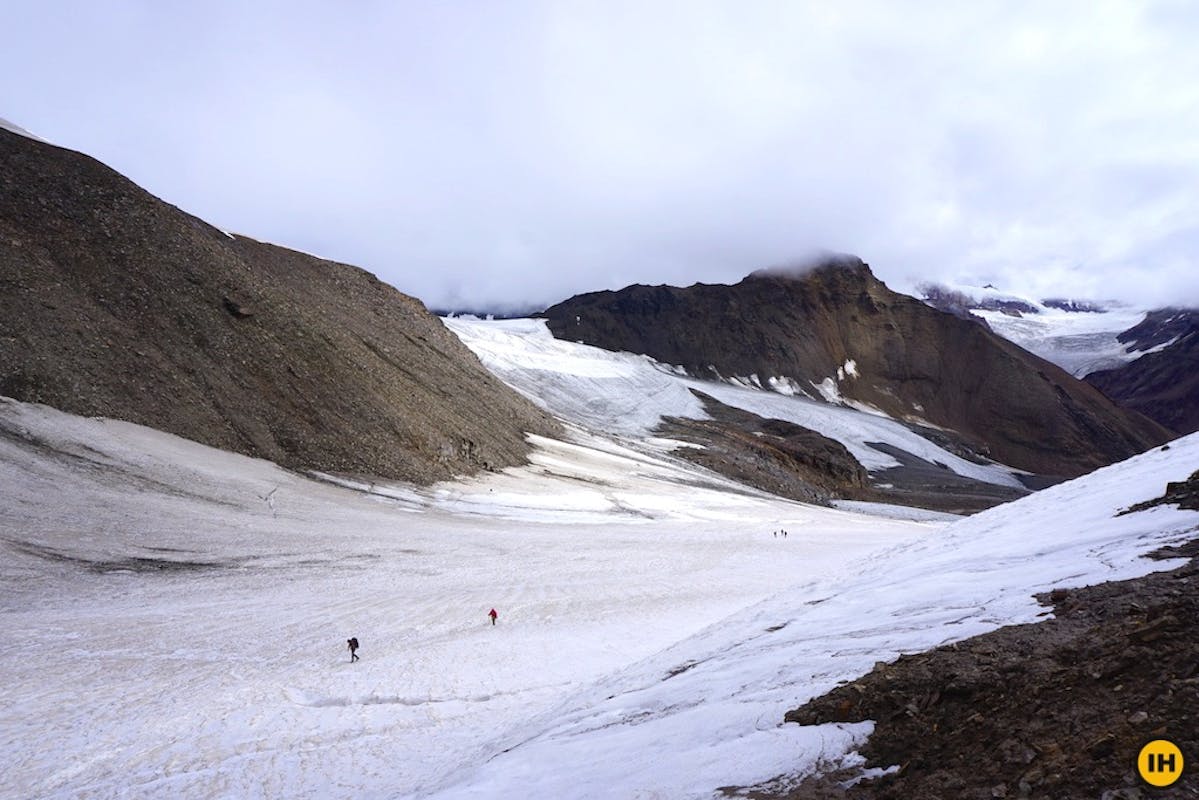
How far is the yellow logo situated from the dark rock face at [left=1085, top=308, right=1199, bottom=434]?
506 feet

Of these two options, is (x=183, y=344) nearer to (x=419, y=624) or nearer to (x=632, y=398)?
(x=419, y=624)

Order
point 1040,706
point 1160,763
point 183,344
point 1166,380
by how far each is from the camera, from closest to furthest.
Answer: point 1160,763 → point 1040,706 → point 183,344 → point 1166,380

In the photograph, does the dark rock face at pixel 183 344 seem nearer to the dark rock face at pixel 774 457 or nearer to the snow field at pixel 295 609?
the snow field at pixel 295 609

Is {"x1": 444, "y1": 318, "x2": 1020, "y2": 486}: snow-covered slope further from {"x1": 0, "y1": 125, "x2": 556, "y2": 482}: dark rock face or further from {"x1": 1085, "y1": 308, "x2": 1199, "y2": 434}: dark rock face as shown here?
{"x1": 1085, "y1": 308, "x2": 1199, "y2": 434}: dark rock face

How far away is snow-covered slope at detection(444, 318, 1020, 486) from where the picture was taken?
7175 centimetres

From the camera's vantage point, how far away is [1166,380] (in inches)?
5704

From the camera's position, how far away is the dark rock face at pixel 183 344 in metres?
26.4

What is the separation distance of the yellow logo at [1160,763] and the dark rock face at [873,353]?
10420 centimetres

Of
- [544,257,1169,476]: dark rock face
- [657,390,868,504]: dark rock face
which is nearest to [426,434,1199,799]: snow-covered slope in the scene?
[657,390,868,504]: dark rock face

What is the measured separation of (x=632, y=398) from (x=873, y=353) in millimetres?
59381

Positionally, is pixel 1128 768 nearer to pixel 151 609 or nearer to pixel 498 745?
pixel 498 745

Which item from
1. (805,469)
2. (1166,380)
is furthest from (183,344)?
(1166,380)

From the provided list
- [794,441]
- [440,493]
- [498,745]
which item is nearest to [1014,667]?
[498,745]

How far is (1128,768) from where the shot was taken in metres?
3.62
